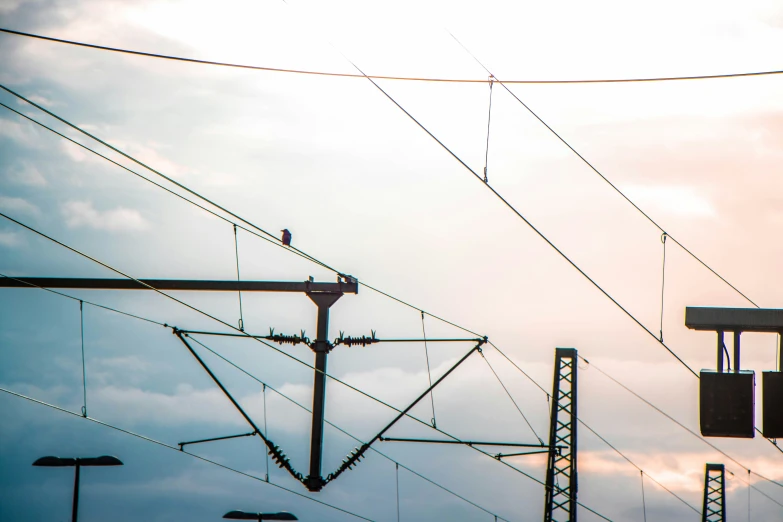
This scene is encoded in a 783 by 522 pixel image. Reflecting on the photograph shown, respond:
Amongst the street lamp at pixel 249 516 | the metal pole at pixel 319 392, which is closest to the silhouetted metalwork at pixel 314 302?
the metal pole at pixel 319 392

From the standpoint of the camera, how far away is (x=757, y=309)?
13984mm

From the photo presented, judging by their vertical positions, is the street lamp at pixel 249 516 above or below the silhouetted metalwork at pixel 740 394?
below

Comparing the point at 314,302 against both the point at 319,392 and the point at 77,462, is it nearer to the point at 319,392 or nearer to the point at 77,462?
the point at 319,392

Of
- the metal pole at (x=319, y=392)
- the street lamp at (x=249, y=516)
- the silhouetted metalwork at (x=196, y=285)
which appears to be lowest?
the street lamp at (x=249, y=516)

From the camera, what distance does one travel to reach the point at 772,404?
44.4 ft

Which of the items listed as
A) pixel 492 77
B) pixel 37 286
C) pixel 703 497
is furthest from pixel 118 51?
pixel 703 497

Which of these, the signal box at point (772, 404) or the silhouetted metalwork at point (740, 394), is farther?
the signal box at point (772, 404)

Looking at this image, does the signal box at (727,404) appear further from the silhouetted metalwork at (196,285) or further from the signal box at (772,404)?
the silhouetted metalwork at (196,285)

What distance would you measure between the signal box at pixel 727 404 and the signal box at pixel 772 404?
268 millimetres

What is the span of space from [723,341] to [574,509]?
715cm

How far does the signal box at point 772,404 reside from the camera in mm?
13352

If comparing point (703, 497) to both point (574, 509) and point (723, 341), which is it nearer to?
point (574, 509)

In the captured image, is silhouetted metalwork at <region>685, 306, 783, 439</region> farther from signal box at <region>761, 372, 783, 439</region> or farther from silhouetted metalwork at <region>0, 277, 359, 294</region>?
silhouetted metalwork at <region>0, 277, 359, 294</region>

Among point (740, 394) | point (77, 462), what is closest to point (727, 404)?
point (740, 394)
